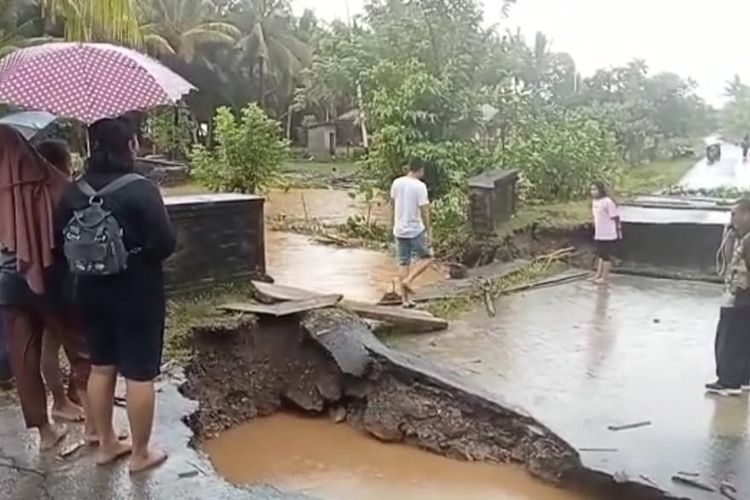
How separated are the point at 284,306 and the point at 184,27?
85.2ft

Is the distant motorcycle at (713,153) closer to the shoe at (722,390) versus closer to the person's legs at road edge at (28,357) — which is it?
the shoe at (722,390)

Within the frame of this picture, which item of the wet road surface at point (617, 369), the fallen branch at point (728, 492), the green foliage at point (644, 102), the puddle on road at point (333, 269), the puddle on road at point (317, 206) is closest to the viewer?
the fallen branch at point (728, 492)

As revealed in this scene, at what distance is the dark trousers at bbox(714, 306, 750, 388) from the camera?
631cm

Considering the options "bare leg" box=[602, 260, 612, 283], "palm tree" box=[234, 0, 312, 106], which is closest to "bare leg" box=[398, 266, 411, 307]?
"bare leg" box=[602, 260, 612, 283]

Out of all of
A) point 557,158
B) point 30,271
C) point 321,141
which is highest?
point 321,141

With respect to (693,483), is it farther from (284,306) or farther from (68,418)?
(284,306)

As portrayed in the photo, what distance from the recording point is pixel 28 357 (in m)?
4.23

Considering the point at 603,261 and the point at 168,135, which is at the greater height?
the point at 168,135

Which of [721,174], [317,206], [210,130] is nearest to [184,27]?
[210,130]

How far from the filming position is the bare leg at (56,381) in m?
4.39

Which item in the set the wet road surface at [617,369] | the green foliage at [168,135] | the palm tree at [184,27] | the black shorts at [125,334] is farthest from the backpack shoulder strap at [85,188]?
the palm tree at [184,27]

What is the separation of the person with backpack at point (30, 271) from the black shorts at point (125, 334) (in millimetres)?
315

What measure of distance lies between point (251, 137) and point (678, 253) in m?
8.35

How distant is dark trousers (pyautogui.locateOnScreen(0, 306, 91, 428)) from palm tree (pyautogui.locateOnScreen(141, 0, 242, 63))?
26.8 m
